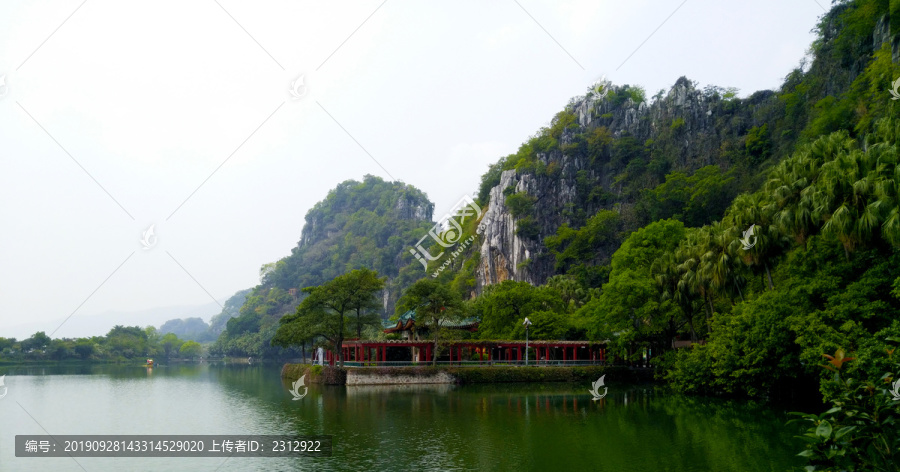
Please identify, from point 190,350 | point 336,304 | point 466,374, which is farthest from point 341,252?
point 466,374

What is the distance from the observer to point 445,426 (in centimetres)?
2338

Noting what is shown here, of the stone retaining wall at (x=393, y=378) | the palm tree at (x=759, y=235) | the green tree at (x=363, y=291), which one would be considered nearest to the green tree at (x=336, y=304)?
the green tree at (x=363, y=291)

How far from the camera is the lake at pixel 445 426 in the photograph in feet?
56.4

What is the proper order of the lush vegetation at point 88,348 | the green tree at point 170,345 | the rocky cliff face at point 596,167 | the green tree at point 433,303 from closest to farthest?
the green tree at point 433,303 < the rocky cliff face at point 596,167 < the lush vegetation at point 88,348 < the green tree at point 170,345

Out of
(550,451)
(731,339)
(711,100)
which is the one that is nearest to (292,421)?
(550,451)

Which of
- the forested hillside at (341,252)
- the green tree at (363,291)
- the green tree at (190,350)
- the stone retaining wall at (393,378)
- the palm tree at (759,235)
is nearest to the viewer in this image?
the palm tree at (759,235)

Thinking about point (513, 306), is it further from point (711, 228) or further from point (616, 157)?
point (616, 157)

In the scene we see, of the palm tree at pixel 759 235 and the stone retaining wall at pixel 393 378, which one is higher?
the palm tree at pixel 759 235

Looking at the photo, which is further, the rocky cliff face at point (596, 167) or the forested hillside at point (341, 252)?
the forested hillside at point (341, 252)

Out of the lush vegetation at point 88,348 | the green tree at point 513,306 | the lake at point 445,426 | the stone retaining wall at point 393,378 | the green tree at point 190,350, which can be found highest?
the green tree at point 513,306

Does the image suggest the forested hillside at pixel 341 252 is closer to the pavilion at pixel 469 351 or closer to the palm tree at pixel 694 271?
the pavilion at pixel 469 351

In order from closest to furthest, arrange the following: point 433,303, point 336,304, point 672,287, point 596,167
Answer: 1. point 672,287
2. point 433,303
3. point 336,304
4. point 596,167

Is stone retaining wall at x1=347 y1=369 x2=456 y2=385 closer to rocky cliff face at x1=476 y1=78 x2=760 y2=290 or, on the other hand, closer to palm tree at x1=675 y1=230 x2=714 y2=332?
palm tree at x1=675 y1=230 x2=714 y2=332

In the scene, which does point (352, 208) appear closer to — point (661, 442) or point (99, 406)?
point (99, 406)
